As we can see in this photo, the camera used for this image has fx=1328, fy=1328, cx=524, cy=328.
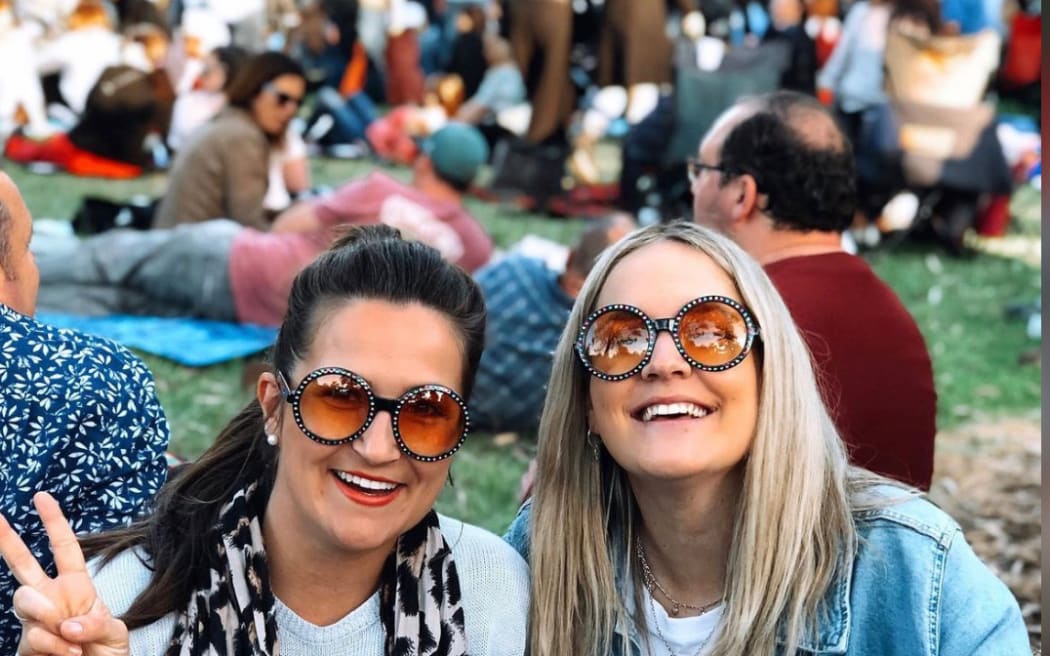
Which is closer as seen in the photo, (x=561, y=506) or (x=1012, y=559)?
(x=561, y=506)

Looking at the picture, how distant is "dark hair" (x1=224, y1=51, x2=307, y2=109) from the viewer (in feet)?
27.8

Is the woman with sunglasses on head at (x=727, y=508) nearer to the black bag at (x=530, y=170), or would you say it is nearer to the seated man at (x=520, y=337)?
the seated man at (x=520, y=337)

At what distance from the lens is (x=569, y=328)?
8.93 feet

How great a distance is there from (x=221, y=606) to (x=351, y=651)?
27 centimetres

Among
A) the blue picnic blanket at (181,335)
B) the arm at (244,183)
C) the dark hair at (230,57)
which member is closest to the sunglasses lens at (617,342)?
the blue picnic blanket at (181,335)

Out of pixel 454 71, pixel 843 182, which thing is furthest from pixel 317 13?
pixel 843 182

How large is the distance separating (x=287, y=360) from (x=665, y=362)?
72cm

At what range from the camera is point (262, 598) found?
95.8 inches

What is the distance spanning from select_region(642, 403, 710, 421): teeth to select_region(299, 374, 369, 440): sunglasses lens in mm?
545

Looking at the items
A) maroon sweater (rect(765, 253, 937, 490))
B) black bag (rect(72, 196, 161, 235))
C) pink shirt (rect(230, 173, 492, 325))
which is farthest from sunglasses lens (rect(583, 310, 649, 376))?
black bag (rect(72, 196, 161, 235))

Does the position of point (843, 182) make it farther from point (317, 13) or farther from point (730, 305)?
point (317, 13)

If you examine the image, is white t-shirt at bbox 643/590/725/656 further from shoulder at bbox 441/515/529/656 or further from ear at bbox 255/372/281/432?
ear at bbox 255/372/281/432

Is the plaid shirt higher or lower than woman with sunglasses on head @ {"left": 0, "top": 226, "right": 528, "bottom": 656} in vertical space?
lower

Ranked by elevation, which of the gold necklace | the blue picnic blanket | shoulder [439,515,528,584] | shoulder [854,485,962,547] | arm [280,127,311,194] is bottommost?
the blue picnic blanket
